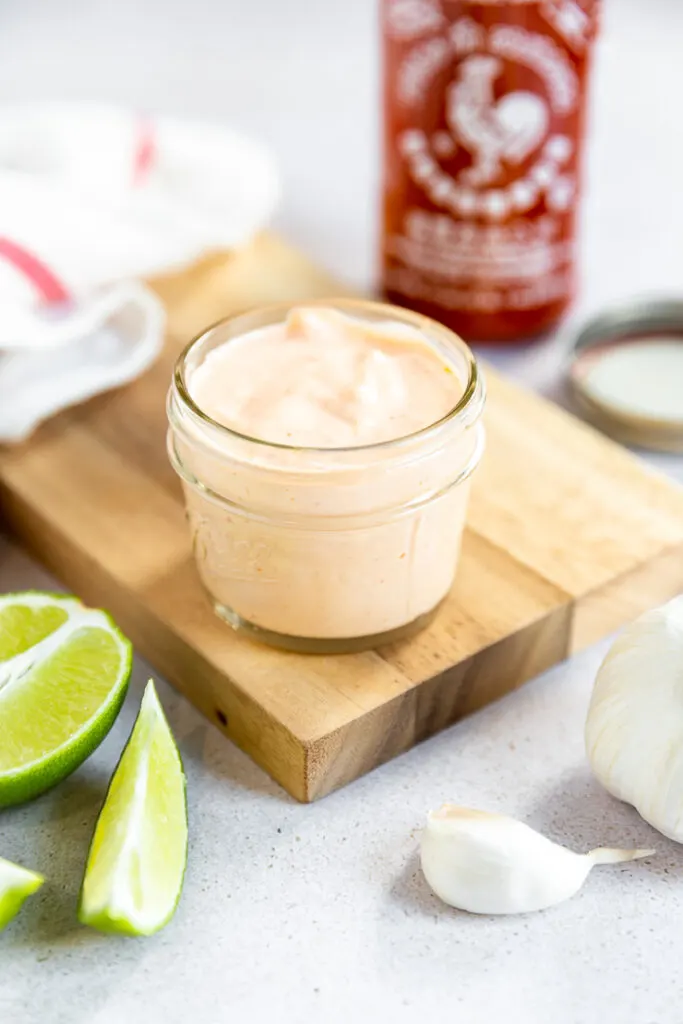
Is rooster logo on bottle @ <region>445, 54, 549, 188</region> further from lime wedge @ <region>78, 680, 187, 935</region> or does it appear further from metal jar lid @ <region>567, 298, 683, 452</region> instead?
lime wedge @ <region>78, 680, 187, 935</region>

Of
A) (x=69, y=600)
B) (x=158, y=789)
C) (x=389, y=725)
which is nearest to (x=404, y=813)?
(x=389, y=725)

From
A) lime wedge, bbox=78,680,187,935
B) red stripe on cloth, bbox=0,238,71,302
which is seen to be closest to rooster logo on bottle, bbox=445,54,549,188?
red stripe on cloth, bbox=0,238,71,302

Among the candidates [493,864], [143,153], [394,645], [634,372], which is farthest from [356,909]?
[143,153]

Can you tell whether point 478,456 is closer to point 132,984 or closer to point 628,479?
point 628,479

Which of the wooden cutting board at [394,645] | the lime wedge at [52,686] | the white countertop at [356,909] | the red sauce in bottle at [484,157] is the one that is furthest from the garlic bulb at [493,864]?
the red sauce in bottle at [484,157]

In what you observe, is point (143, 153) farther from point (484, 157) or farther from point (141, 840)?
point (141, 840)

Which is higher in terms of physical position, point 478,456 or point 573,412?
point 478,456

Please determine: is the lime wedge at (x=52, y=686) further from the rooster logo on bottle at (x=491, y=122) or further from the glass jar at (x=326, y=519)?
the rooster logo on bottle at (x=491, y=122)
